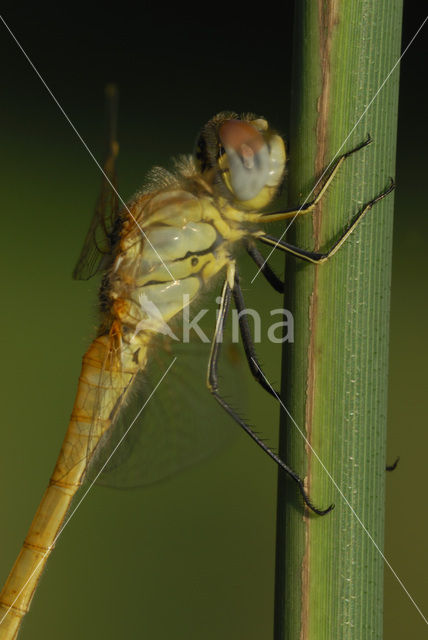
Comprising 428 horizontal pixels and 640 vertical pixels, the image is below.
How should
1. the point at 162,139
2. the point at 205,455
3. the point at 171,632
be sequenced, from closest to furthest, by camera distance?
1. the point at 205,455
2. the point at 171,632
3. the point at 162,139

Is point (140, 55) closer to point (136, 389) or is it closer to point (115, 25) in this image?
point (115, 25)

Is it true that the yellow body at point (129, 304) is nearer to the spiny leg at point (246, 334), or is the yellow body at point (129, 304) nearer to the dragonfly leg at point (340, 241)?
the spiny leg at point (246, 334)

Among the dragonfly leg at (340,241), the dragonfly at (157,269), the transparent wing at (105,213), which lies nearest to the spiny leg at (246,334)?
the dragonfly at (157,269)

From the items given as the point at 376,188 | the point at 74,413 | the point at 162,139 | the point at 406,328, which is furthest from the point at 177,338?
the point at 162,139

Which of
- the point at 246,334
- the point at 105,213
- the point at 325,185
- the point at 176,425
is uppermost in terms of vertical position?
the point at 105,213

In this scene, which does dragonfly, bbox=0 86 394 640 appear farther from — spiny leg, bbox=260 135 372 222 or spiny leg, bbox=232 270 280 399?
spiny leg, bbox=260 135 372 222

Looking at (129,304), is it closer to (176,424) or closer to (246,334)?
(246,334)

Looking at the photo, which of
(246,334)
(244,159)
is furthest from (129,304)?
(244,159)

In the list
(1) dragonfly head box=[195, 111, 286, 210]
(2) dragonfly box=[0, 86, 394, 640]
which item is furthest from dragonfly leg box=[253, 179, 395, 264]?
(1) dragonfly head box=[195, 111, 286, 210]
